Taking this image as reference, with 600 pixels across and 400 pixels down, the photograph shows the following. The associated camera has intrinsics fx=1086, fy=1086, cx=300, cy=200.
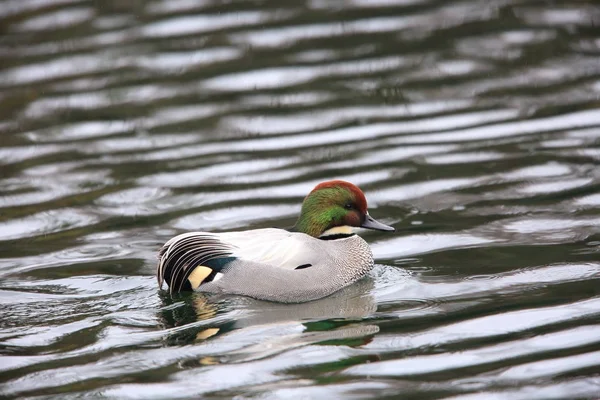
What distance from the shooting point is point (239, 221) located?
29.2 feet

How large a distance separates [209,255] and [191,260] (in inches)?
5.0

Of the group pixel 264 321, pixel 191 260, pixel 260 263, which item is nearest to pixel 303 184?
pixel 260 263

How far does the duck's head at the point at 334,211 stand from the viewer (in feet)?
25.4

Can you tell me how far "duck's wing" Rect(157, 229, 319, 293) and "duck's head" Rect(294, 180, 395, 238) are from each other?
45 cm

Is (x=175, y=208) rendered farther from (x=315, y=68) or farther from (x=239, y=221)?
(x=315, y=68)

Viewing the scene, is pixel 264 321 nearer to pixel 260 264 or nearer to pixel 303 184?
pixel 260 264

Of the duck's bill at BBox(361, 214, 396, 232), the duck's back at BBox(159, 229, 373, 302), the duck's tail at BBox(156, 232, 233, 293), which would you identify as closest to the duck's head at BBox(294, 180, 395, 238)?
the duck's bill at BBox(361, 214, 396, 232)

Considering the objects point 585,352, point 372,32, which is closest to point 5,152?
point 372,32

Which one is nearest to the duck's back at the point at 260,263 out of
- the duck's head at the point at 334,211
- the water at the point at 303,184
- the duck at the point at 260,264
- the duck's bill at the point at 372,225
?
the duck at the point at 260,264

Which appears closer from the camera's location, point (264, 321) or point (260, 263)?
point (264, 321)

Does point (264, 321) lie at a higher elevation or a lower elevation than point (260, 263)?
lower

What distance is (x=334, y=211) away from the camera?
25.6 ft

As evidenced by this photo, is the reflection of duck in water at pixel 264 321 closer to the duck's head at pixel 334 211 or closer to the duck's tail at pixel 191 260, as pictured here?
the duck's tail at pixel 191 260

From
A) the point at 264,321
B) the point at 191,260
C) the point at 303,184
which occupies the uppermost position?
the point at 303,184
